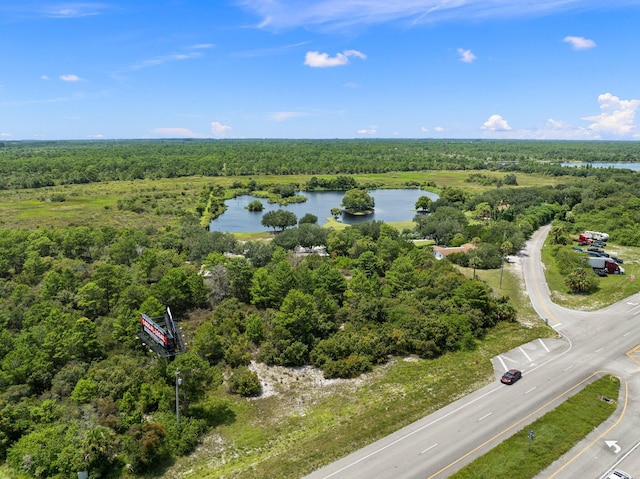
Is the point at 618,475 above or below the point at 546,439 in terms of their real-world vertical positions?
above

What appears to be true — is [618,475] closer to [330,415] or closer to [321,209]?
[330,415]

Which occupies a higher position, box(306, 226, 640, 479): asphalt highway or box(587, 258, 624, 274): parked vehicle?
box(587, 258, 624, 274): parked vehicle

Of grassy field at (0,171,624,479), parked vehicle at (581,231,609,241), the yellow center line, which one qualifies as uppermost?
parked vehicle at (581,231,609,241)

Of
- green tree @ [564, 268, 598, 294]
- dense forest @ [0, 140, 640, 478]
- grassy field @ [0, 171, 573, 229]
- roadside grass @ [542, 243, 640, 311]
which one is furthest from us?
grassy field @ [0, 171, 573, 229]

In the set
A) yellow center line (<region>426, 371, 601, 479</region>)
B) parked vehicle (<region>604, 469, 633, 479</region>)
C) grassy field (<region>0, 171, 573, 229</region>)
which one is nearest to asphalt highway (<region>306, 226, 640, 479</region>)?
yellow center line (<region>426, 371, 601, 479</region>)

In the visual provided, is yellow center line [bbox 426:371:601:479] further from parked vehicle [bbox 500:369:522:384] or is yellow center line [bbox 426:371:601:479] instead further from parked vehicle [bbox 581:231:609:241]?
parked vehicle [bbox 581:231:609:241]

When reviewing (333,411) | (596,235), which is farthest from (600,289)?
(333,411)

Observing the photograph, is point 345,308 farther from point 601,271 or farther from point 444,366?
point 601,271
